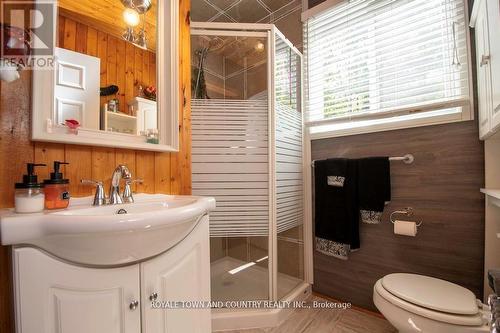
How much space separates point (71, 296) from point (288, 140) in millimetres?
1393

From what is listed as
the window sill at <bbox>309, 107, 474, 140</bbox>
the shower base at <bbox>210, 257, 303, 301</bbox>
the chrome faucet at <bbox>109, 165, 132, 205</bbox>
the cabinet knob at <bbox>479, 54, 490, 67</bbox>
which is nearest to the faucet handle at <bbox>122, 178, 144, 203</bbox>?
the chrome faucet at <bbox>109, 165, 132, 205</bbox>

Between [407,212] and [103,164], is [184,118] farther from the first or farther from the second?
[407,212]

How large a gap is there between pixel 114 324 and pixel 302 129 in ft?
5.16

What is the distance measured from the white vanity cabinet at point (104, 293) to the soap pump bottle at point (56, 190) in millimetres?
221

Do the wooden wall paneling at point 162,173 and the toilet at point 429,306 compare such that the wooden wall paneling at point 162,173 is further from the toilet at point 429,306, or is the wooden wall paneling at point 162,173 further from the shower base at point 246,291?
the toilet at point 429,306

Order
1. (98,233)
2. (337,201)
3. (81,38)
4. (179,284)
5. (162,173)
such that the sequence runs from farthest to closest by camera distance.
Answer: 1. (337,201)
2. (162,173)
3. (81,38)
4. (179,284)
5. (98,233)

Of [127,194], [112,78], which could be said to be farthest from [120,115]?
[127,194]

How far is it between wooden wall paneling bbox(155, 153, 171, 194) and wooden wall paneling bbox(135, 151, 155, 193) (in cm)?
2

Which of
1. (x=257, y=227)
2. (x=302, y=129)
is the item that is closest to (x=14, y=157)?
(x=257, y=227)

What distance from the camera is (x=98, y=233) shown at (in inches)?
21.8

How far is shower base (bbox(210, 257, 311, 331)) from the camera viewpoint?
53.0 inches

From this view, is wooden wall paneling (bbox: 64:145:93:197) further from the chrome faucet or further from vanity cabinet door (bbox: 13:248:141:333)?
vanity cabinet door (bbox: 13:248:141:333)

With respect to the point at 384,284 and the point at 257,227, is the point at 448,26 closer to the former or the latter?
the point at 384,284

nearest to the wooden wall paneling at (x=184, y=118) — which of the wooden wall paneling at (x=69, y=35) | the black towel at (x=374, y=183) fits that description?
the wooden wall paneling at (x=69, y=35)
